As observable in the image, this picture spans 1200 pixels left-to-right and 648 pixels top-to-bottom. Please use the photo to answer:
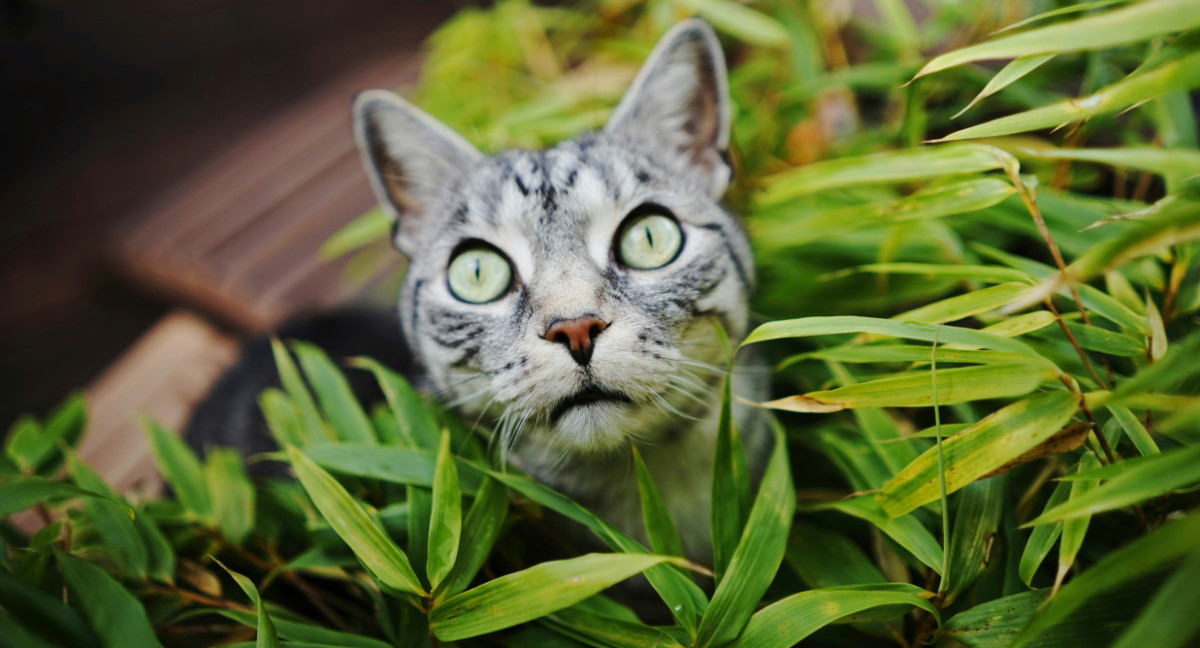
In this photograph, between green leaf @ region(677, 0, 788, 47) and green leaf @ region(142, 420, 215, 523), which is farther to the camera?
green leaf @ region(677, 0, 788, 47)

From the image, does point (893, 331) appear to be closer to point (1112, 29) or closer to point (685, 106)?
point (1112, 29)

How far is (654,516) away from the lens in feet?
2.43

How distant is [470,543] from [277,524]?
0.41 m

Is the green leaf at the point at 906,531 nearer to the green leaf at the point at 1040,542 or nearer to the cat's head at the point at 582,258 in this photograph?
the green leaf at the point at 1040,542

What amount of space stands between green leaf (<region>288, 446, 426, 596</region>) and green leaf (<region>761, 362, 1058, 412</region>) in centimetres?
45

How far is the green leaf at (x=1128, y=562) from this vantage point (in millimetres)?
431

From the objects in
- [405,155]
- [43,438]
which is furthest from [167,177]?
[405,155]

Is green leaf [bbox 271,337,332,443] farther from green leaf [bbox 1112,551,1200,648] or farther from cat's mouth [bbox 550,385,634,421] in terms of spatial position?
green leaf [bbox 1112,551,1200,648]

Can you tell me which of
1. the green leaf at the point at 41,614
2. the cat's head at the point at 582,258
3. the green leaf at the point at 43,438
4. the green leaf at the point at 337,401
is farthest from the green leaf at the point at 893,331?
the green leaf at the point at 43,438

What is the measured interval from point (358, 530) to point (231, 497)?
0.35 metres

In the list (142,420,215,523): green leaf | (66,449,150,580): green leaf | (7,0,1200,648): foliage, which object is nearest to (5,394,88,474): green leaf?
(7,0,1200,648): foliage

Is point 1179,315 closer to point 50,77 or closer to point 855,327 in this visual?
point 855,327

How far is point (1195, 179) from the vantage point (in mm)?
695

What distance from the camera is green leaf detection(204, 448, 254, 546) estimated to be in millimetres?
894
